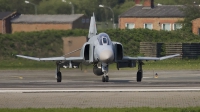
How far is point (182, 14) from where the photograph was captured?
78750 mm

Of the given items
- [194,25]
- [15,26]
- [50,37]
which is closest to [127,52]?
[50,37]

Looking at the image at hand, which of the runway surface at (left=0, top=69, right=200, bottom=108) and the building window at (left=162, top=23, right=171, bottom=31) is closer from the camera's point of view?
the runway surface at (left=0, top=69, right=200, bottom=108)

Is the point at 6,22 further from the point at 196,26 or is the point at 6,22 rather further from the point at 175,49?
the point at 175,49

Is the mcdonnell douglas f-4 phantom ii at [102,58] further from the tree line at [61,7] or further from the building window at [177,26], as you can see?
the tree line at [61,7]

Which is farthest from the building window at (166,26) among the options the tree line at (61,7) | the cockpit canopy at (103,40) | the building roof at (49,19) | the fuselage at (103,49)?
the cockpit canopy at (103,40)

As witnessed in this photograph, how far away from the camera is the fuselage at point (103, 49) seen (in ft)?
92.8

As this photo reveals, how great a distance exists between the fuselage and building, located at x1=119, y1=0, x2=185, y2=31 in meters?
49.2

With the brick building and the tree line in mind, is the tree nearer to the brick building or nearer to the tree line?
the brick building

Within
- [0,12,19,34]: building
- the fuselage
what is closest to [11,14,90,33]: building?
[0,12,19,34]: building

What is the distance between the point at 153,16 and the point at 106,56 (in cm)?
5206

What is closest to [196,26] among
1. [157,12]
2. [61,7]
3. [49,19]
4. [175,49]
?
[157,12]

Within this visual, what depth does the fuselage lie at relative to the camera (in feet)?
92.8

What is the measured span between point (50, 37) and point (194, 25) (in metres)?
18.9

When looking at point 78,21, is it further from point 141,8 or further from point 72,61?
point 72,61
